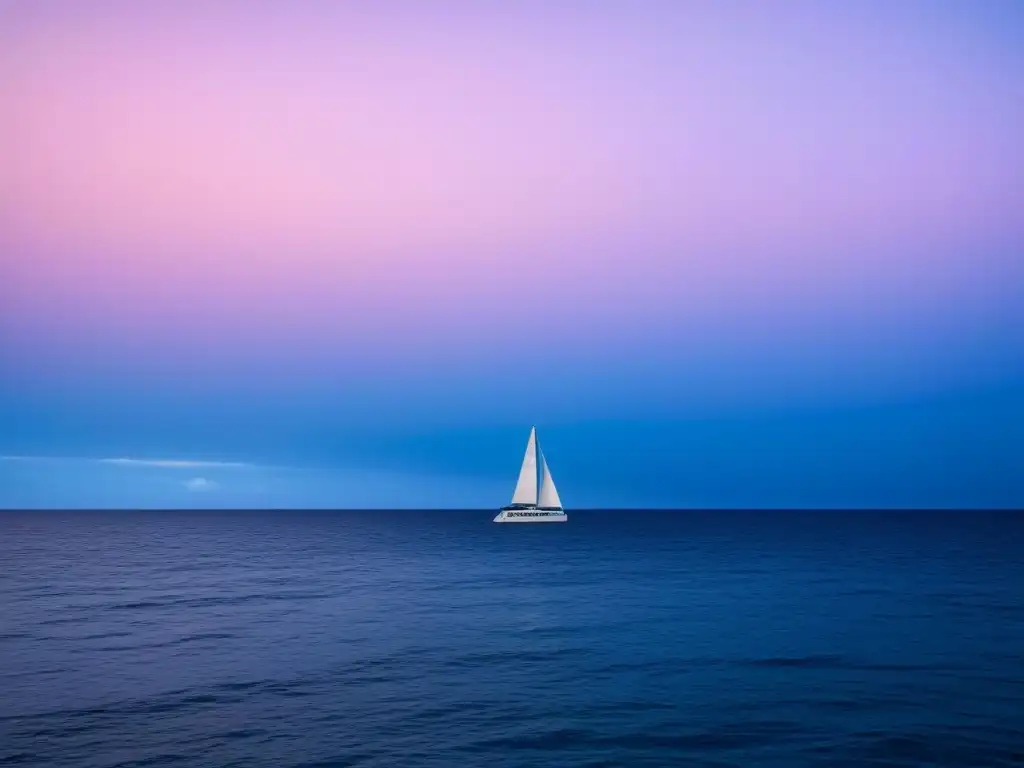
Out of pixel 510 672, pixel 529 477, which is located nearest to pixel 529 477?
pixel 529 477

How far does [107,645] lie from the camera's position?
45375 millimetres

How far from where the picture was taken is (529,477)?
19212 cm

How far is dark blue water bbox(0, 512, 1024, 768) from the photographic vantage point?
28078mm

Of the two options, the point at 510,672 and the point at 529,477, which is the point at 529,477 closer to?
the point at 529,477

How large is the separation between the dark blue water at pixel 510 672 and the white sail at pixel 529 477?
102262 mm

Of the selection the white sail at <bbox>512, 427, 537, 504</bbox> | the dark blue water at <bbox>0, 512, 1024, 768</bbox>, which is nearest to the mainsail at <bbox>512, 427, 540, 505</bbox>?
the white sail at <bbox>512, 427, 537, 504</bbox>

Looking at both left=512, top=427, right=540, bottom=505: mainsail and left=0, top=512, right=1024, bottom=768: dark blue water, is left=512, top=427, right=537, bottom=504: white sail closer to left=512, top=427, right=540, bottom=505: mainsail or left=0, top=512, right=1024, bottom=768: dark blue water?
left=512, top=427, right=540, bottom=505: mainsail

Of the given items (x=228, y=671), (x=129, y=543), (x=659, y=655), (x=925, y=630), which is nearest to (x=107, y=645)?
(x=228, y=671)

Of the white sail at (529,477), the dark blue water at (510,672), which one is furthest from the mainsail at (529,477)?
the dark blue water at (510,672)

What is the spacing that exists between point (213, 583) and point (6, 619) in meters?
26.4

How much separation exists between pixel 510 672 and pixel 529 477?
152878 mm

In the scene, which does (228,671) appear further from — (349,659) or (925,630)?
(925,630)

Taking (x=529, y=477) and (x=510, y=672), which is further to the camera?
(x=529, y=477)

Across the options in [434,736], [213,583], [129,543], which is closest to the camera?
[434,736]
